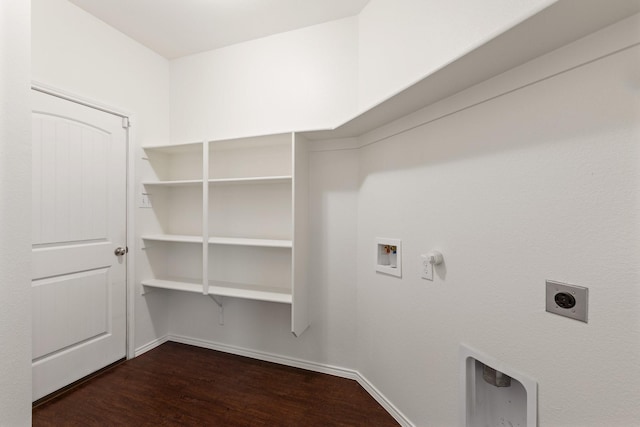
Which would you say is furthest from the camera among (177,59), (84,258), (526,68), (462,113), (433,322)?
(177,59)

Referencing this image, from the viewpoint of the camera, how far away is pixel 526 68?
3.17 feet

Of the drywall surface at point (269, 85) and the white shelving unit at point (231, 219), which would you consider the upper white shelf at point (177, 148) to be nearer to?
the white shelving unit at point (231, 219)

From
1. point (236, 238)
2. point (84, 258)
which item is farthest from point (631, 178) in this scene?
point (84, 258)

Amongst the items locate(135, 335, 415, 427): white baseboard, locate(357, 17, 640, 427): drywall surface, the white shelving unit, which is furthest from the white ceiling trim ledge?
locate(135, 335, 415, 427): white baseboard

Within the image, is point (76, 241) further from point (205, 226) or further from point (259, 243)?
point (259, 243)

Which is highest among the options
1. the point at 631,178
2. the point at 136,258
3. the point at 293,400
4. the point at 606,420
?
the point at 631,178

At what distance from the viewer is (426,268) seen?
142 cm

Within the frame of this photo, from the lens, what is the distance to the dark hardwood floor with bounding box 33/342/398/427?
1.60 m

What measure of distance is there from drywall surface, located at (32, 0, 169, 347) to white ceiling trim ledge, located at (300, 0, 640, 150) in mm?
2273

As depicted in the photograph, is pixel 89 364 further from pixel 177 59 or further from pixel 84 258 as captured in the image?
pixel 177 59

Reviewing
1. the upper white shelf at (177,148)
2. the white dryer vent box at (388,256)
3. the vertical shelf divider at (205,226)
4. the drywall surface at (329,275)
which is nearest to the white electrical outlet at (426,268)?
Result: the white dryer vent box at (388,256)

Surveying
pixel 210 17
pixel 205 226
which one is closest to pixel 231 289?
pixel 205 226

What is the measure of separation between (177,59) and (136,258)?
205cm

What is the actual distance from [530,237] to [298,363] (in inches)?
77.8
